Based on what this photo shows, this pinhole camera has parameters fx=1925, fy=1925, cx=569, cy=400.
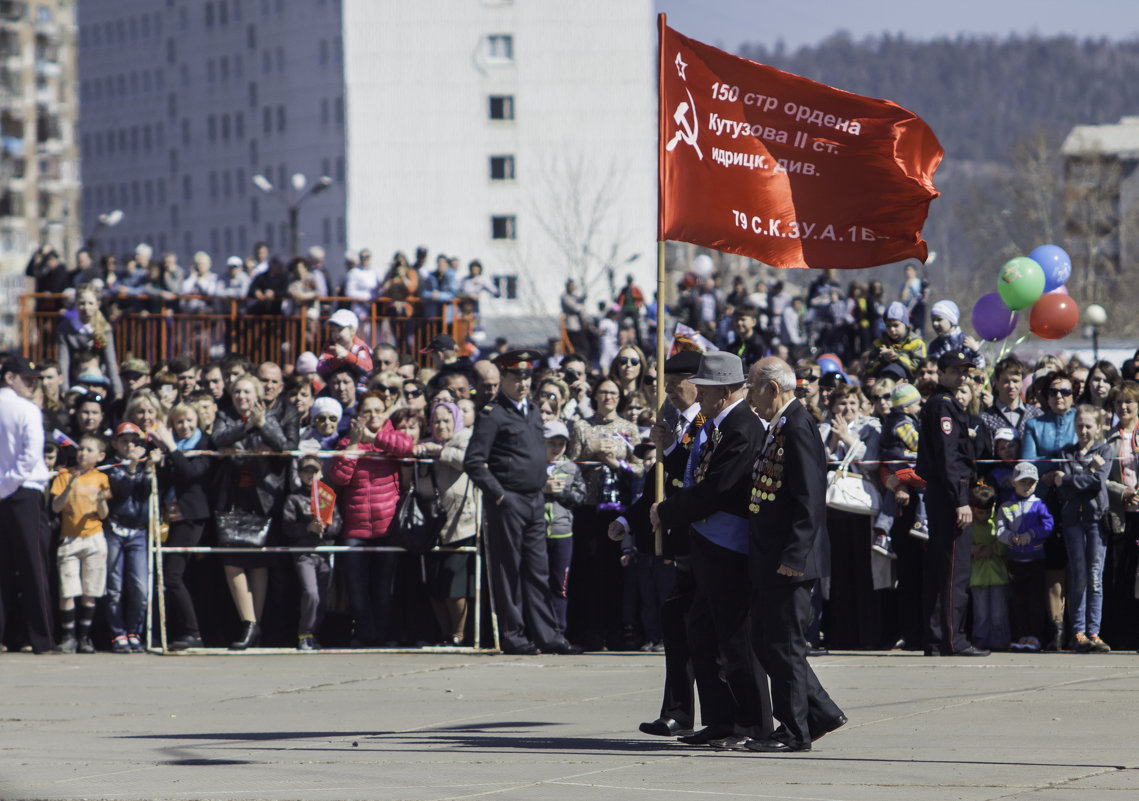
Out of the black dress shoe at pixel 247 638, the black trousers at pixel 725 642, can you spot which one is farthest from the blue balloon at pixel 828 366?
the black trousers at pixel 725 642

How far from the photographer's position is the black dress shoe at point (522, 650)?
13.9 meters

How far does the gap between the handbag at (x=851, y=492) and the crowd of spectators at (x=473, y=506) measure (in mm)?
63

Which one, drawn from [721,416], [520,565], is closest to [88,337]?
[520,565]

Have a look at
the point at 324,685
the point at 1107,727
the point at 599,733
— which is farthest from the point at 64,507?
the point at 1107,727

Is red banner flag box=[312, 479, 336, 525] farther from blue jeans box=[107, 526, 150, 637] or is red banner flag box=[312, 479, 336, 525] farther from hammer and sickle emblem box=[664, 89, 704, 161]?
hammer and sickle emblem box=[664, 89, 704, 161]

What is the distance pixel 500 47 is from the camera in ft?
299

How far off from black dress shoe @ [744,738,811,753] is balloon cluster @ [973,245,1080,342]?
32.8ft

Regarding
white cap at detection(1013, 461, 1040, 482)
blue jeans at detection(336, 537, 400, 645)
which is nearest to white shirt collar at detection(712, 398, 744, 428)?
white cap at detection(1013, 461, 1040, 482)

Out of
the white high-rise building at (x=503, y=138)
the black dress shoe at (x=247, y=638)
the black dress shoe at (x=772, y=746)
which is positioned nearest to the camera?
the black dress shoe at (x=772, y=746)

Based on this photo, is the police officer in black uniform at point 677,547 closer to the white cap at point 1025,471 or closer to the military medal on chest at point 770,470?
the military medal on chest at point 770,470

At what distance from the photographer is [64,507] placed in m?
14.3

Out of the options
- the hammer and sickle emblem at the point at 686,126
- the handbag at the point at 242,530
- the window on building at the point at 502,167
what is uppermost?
the window on building at the point at 502,167

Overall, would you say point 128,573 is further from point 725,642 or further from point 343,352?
point 725,642

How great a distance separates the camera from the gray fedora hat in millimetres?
9203
